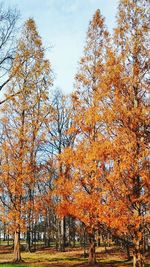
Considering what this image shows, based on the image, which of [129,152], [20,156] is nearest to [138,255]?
[129,152]

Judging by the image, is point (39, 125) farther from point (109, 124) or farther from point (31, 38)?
point (109, 124)

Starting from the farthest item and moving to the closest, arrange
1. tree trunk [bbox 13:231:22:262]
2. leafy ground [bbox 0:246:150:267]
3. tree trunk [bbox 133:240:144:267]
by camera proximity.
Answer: tree trunk [bbox 13:231:22:262], leafy ground [bbox 0:246:150:267], tree trunk [bbox 133:240:144:267]

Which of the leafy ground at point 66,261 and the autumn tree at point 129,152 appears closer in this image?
the autumn tree at point 129,152

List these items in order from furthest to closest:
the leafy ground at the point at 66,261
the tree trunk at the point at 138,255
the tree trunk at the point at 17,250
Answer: the tree trunk at the point at 17,250, the leafy ground at the point at 66,261, the tree trunk at the point at 138,255

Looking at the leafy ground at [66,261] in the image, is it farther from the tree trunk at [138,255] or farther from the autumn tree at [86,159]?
the tree trunk at [138,255]

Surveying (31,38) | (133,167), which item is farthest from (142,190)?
(31,38)

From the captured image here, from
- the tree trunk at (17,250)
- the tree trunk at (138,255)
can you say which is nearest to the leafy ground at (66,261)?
the tree trunk at (17,250)

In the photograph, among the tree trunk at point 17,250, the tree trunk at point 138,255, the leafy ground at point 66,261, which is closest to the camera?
the tree trunk at point 138,255

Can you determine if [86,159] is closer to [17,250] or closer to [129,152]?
[129,152]

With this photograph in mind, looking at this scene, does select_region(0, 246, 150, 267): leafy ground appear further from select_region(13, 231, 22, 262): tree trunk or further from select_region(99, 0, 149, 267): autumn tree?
select_region(99, 0, 149, 267): autumn tree

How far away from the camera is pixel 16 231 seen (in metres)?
21.7

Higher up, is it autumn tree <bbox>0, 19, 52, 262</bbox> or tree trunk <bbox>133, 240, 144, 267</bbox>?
autumn tree <bbox>0, 19, 52, 262</bbox>

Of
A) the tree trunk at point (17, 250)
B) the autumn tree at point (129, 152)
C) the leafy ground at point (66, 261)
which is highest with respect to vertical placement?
the autumn tree at point (129, 152)

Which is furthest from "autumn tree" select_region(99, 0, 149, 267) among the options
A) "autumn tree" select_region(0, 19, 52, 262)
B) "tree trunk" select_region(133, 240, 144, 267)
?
"autumn tree" select_region(0, 19, 52, 262)
